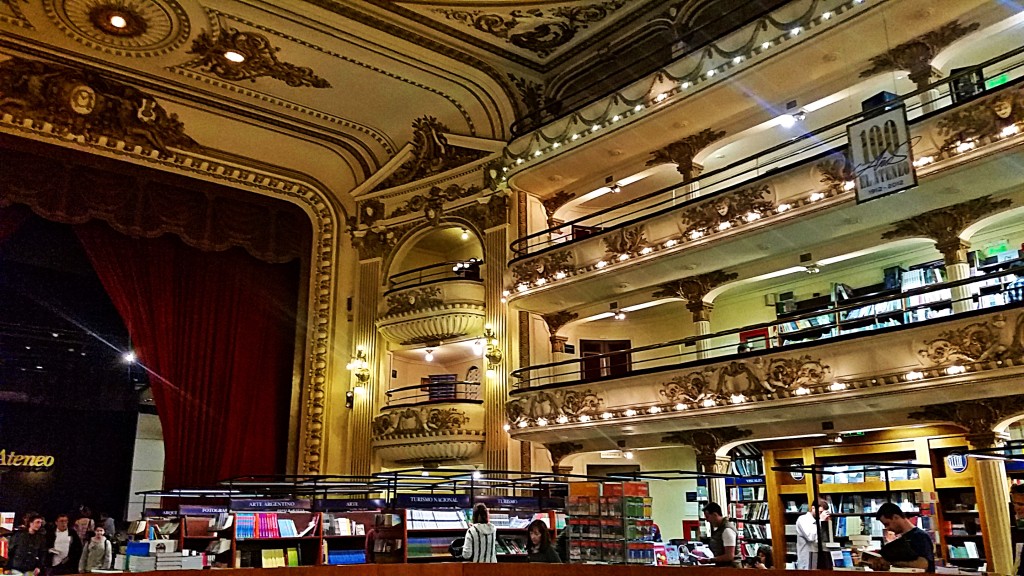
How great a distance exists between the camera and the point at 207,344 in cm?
1485

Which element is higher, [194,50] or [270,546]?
[194,50]

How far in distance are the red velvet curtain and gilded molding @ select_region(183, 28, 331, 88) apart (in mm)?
3200

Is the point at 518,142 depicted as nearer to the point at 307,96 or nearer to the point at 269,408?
the point at 307,96

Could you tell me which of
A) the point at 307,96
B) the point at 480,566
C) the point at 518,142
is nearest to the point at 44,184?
the point at 307,96

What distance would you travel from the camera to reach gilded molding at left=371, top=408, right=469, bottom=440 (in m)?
13.6

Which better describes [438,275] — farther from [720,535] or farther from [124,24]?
[720,535]

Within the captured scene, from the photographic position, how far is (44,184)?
528 inches

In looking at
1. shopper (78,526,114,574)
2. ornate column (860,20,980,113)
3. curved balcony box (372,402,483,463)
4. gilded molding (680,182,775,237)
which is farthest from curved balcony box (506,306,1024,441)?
shopper (78,526,114,574)

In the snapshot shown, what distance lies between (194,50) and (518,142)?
18.1ft

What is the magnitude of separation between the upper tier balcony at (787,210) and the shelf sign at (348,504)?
16.5 ft

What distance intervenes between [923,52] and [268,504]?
355 inches

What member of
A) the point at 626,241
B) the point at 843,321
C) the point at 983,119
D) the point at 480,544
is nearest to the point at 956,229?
the point at 983,119

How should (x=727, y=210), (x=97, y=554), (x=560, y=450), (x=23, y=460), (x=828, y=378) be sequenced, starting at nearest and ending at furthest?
(x=97, y=554) < (x=828, y=378) < (x=727, y=210) < (x=560, y=450) < (x=23, y=460)

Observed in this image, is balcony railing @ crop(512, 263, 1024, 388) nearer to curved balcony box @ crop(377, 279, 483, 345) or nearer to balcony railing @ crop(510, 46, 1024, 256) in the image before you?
curved balcony box @ crop(377, 279, 483, 345)
